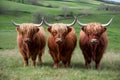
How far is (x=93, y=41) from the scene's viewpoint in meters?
14.0

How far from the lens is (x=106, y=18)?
222 feet

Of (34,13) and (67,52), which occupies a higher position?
(67,52)

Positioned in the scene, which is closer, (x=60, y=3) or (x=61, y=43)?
(x=61, y=43)

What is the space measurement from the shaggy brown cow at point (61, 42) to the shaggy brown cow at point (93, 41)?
1.73 feet

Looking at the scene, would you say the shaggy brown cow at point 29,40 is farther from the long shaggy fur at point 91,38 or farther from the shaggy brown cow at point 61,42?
the long shaggy fur at point 91,38

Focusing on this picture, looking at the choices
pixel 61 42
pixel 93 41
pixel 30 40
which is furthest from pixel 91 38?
pixel 30 40

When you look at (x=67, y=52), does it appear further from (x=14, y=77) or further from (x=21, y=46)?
(x=14, y=77)

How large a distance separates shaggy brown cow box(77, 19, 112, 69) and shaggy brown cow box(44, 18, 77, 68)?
53cm

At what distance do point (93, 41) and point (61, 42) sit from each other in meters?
1.15

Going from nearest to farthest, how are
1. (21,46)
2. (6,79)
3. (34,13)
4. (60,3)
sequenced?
(6,79), (21,46), (34,13), (60,3)

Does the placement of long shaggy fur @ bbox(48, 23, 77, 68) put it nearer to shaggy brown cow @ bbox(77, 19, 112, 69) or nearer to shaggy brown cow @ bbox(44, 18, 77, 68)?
shaggy brown cow @ bbox(44, 18, 77, 68)

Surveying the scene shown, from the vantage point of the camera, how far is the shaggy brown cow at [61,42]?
1427 cm

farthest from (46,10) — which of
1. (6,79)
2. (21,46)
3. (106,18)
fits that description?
(6,79)

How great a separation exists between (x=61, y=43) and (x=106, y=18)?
54099mm
